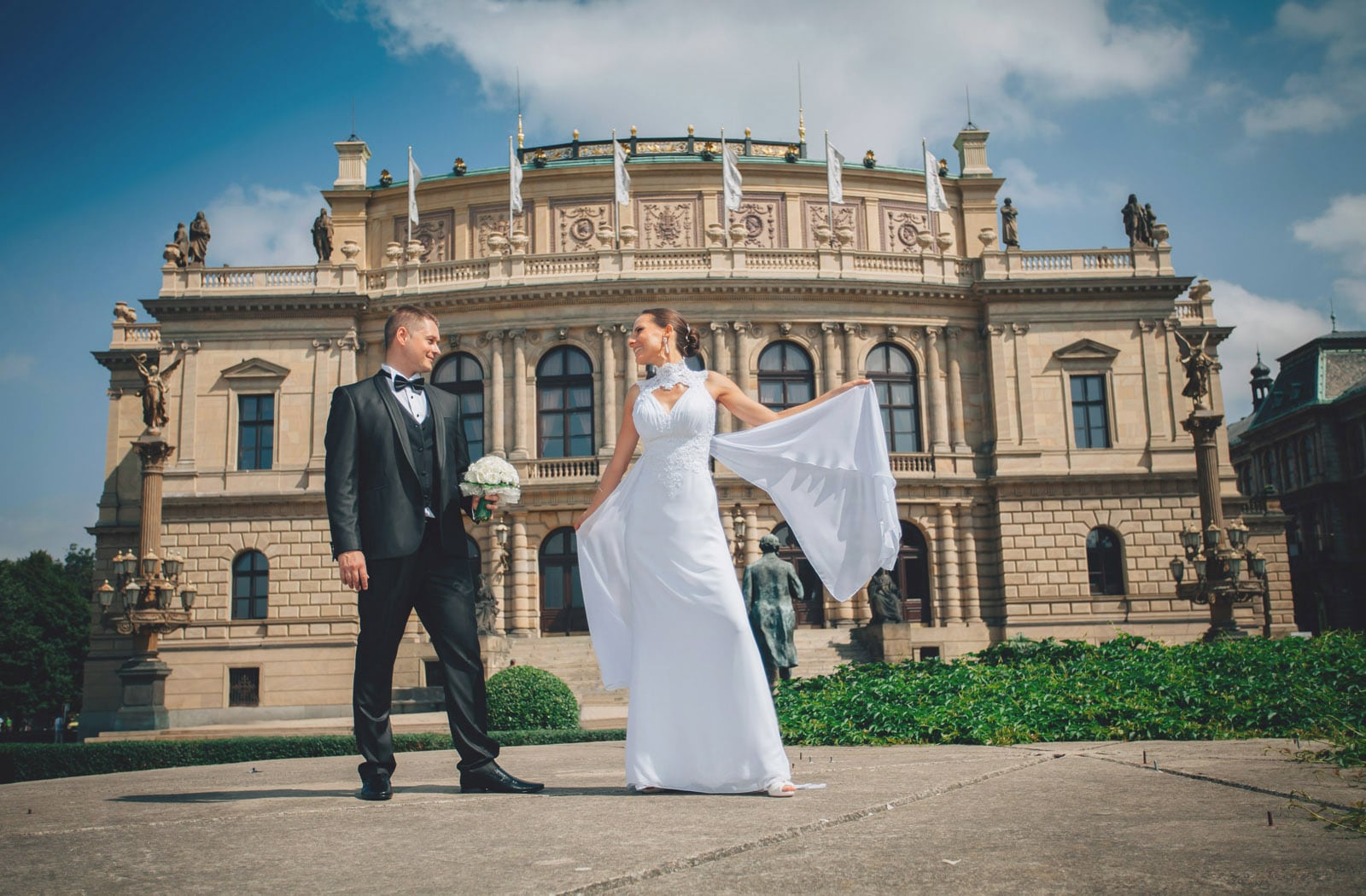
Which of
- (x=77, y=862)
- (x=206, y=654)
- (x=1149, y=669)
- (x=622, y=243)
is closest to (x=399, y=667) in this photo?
(x=206, y=654)

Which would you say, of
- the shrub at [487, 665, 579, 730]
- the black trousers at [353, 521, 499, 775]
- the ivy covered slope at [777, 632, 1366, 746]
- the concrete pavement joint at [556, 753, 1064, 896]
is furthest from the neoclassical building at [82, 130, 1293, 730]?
the concrete pavement joint at [556, 753, 1064, 896]

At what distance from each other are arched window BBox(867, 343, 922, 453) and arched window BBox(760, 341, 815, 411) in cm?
217

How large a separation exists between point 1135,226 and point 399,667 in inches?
1132

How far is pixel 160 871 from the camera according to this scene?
11.5 ft

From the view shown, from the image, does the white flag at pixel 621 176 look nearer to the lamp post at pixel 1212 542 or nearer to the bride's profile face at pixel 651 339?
the lamp post at pixel 1212 542

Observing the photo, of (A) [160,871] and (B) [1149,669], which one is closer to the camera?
(A) [160,871]

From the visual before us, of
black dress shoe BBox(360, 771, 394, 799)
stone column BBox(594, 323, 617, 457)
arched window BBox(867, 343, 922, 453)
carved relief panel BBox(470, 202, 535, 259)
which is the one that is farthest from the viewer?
carved relief panel BBox(470, 202, 535, 259)

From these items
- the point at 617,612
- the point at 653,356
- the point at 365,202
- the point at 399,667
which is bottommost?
the point at 399,667

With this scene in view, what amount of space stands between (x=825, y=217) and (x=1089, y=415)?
1185cm

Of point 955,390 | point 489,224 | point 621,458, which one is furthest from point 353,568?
point 489,224

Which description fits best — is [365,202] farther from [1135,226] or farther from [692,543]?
[692,543]

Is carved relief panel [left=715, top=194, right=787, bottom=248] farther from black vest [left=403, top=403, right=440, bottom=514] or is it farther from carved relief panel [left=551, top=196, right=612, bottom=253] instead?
black vest [left=403, top=403, right=440, bottom=514]

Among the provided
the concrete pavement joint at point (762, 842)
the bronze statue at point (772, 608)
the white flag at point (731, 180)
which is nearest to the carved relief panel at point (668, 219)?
the white flag at point (731, 180)

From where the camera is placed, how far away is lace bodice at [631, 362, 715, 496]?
6.06m
